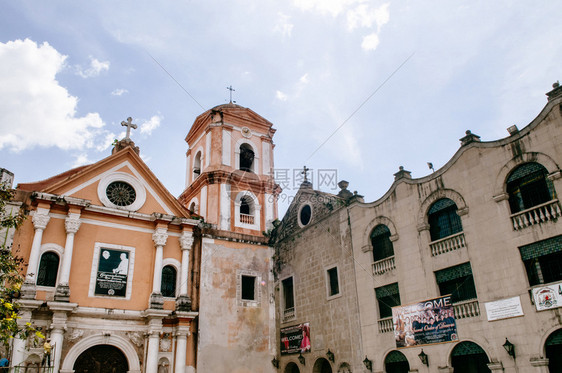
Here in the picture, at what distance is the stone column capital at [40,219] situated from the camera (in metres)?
17.9

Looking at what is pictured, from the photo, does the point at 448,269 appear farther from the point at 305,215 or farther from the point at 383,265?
the point at 305,215

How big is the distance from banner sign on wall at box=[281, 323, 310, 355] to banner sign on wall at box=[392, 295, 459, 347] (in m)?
5.07

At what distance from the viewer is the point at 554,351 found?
11.8m

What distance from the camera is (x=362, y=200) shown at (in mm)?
19062

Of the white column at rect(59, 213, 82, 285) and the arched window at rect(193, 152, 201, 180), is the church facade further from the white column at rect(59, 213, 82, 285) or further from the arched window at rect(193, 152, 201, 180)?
the arched window at rect(193, 152, 201, 180)

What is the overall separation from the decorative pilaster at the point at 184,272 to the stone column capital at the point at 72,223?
450cm

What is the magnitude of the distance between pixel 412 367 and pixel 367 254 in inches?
174

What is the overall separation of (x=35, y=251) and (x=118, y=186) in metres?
4.59

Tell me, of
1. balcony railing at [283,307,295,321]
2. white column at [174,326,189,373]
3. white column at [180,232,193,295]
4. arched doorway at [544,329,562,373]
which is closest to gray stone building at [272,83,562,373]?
arched doorway at [544,329,562,373]

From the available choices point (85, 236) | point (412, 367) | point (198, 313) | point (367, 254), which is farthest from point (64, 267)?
point (412, 367)

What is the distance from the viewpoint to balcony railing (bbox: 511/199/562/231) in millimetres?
12364

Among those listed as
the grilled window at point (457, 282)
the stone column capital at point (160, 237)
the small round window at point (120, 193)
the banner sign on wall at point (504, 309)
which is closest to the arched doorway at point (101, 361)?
the stone column capital at point (160, 237)

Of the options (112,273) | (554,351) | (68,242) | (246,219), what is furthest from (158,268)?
(554,351)

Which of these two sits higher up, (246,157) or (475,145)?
(246,157)
